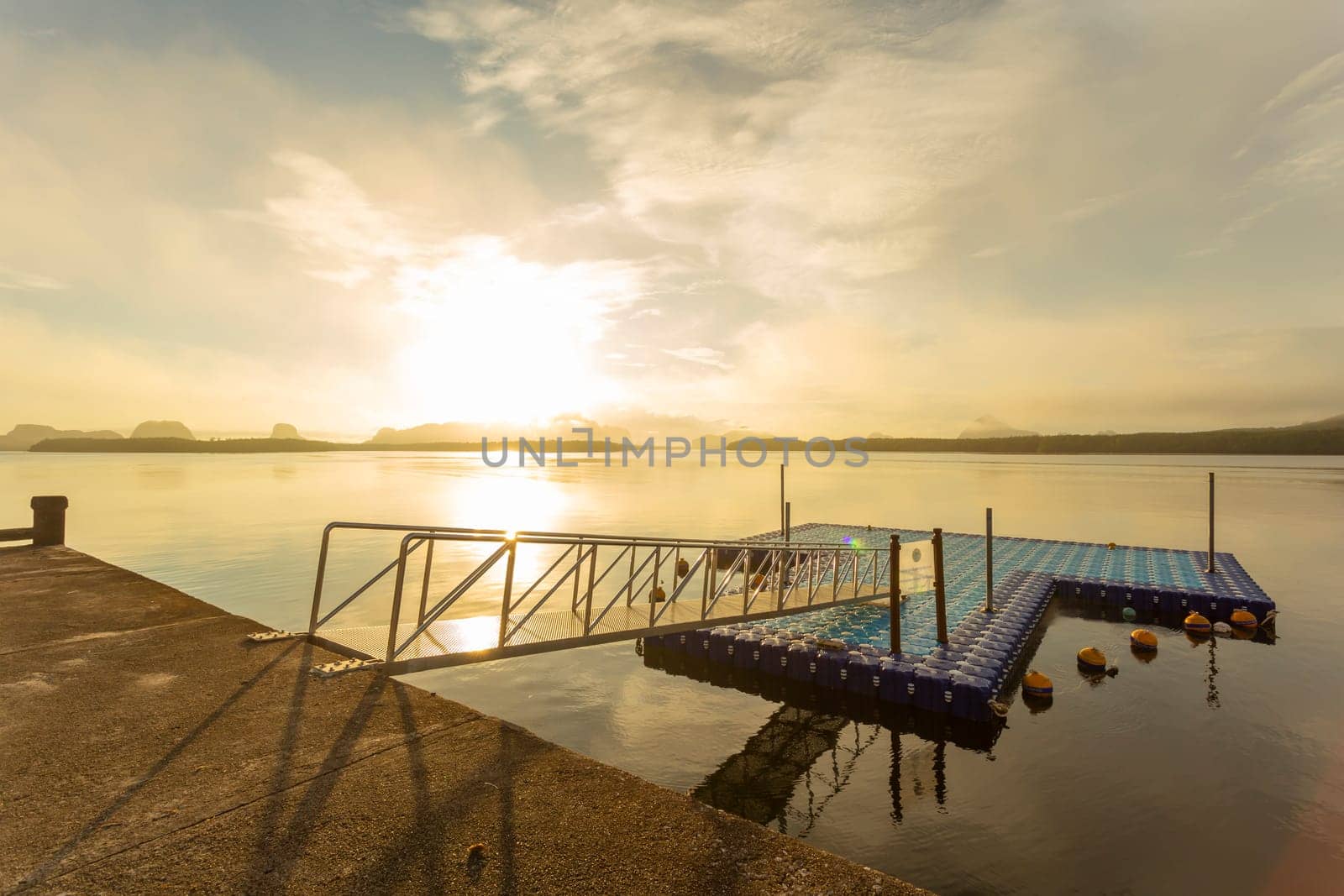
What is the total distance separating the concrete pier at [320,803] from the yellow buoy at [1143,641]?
20262 millimetres

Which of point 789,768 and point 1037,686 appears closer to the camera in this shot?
point 789,768

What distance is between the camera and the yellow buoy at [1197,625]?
21.1 metres

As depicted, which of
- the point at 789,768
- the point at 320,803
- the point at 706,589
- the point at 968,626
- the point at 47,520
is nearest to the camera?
the point at 320,803

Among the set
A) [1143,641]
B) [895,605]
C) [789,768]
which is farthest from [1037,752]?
[1143,641]

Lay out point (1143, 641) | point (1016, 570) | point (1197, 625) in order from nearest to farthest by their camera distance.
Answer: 1. point (1143, 641)
2. point (1197, 625)
3. point (1016, 570)

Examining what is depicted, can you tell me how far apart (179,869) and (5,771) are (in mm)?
2728

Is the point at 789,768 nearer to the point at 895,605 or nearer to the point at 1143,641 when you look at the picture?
the point at 895,605

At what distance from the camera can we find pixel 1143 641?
64.5 feet

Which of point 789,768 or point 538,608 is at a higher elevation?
point 538,608

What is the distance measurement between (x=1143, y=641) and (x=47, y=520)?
106 feet

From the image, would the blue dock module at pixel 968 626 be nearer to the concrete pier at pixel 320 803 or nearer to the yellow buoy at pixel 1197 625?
the yellow buoy at pixel 1197 625

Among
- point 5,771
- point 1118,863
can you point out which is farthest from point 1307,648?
point 5,771

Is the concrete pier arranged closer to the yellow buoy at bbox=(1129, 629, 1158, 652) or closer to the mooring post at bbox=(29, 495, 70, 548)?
the mooring post at bbox=(29, 495, 70, 548)

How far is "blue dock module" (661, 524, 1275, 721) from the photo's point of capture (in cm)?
1441
